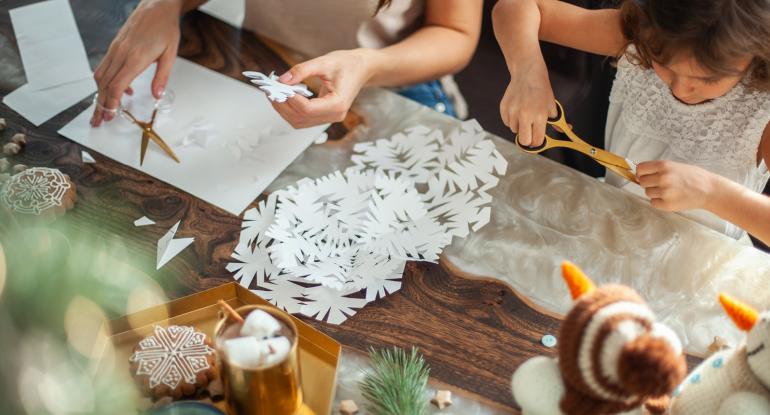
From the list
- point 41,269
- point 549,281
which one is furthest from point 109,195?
point 549,281

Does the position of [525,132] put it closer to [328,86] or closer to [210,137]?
[328,86]

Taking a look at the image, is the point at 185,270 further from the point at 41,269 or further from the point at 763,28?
the point at 763,28

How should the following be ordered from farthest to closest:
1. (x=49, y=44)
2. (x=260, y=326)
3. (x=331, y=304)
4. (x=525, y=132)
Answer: (x=49, y=44)
(x=525, y=132)
(x=331, y=304)
(x=260, y=326)

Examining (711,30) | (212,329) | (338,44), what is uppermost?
(711,30)

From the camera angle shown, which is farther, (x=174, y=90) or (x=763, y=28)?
(x=174, y=90)

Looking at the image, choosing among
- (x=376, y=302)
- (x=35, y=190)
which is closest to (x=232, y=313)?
(x=376, y=302)

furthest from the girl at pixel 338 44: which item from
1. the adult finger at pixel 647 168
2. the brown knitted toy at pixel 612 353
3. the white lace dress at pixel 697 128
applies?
the brown knitted toy at pixel 612 353

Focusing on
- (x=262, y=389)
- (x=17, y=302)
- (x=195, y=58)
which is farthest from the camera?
(x=195, y=58)

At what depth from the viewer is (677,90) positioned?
1.02 m

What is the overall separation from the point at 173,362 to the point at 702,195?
74 centimetres

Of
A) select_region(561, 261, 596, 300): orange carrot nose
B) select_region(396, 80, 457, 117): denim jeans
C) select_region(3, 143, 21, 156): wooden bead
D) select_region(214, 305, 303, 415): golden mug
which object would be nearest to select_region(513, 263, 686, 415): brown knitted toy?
select_region(561, 261, 596, 300): orange carrot nose

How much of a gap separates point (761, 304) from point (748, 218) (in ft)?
0.42

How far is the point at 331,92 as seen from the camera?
3.42 ft

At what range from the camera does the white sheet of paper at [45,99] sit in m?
1.10
